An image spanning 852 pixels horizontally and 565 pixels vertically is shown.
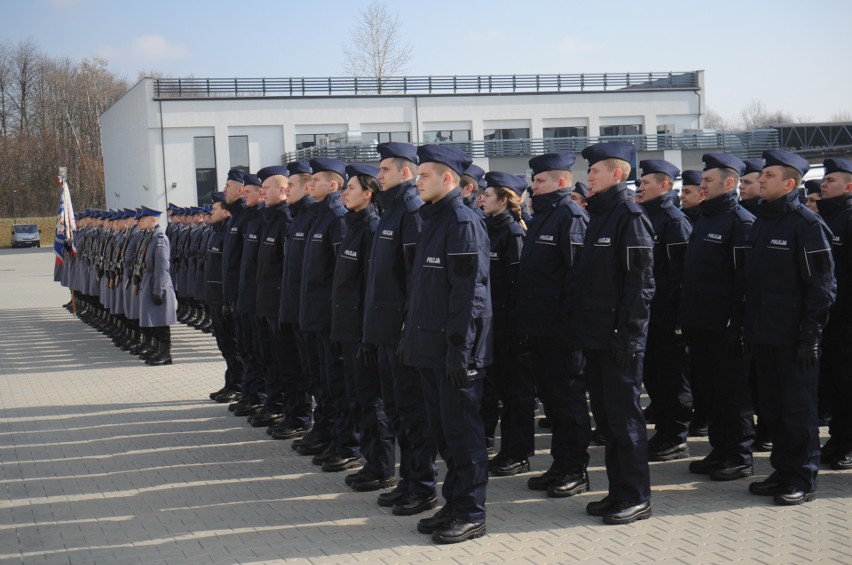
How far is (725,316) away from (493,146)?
39357mm

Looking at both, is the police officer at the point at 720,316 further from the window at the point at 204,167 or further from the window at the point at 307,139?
the window at the point at 307,139

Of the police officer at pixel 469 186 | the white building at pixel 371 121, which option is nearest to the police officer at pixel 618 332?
the police officer at pixel 469 186

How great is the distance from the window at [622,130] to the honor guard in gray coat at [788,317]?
46.4 m

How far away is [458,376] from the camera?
18.9 ft

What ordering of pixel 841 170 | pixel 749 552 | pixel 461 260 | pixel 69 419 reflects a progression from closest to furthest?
pixel 749 552 < pixel 461 260 < pixel 841 170 < pixel 69 419

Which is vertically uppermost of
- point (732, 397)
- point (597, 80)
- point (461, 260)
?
point (597, 80)

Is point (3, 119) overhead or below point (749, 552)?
overhead

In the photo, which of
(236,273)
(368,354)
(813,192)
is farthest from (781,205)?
(236,273)

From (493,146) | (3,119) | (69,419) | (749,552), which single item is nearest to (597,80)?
(493,146)

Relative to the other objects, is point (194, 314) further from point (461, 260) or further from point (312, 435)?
point (461, 260)

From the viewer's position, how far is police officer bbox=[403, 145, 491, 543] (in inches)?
229

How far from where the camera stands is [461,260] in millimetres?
5828

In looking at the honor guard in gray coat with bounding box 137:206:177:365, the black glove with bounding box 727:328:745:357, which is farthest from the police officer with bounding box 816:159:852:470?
the honor guard in gray coat with bounding box 137:206:177:365

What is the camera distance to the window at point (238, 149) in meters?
46.9
